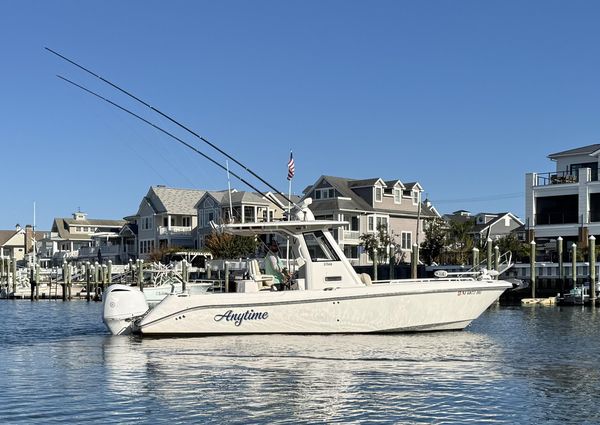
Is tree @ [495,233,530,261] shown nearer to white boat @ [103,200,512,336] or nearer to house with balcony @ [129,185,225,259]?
white boat @ [103,200,512,336]

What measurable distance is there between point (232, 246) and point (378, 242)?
1179 cm

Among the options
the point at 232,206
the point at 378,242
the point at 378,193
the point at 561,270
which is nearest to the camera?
the point at 561,270

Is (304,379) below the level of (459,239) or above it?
below

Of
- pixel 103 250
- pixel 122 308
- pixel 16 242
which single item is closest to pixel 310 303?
pixel 122 308

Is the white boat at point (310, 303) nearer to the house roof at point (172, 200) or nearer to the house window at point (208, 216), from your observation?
the house window at point (208, 216)

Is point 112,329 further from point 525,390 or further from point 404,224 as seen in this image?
point 404,224

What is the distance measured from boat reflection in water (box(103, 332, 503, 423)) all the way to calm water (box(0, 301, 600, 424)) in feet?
0.08

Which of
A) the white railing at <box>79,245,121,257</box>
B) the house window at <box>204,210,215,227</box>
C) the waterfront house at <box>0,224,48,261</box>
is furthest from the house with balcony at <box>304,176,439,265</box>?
the waterfront house at <box>0,224,48,261</box>

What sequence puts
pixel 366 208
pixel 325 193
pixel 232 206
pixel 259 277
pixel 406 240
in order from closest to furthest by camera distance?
pixel 259 277, pixel 366 208, pixel 325 193, pixel 406 240, pixel 232 206

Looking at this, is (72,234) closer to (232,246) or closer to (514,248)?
(232,246)

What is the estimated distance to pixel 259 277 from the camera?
2650 cm

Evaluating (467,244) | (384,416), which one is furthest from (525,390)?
(467,244)

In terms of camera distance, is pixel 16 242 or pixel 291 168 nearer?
pixel 291 168

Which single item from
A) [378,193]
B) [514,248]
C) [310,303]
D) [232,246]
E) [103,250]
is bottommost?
[310,303]
